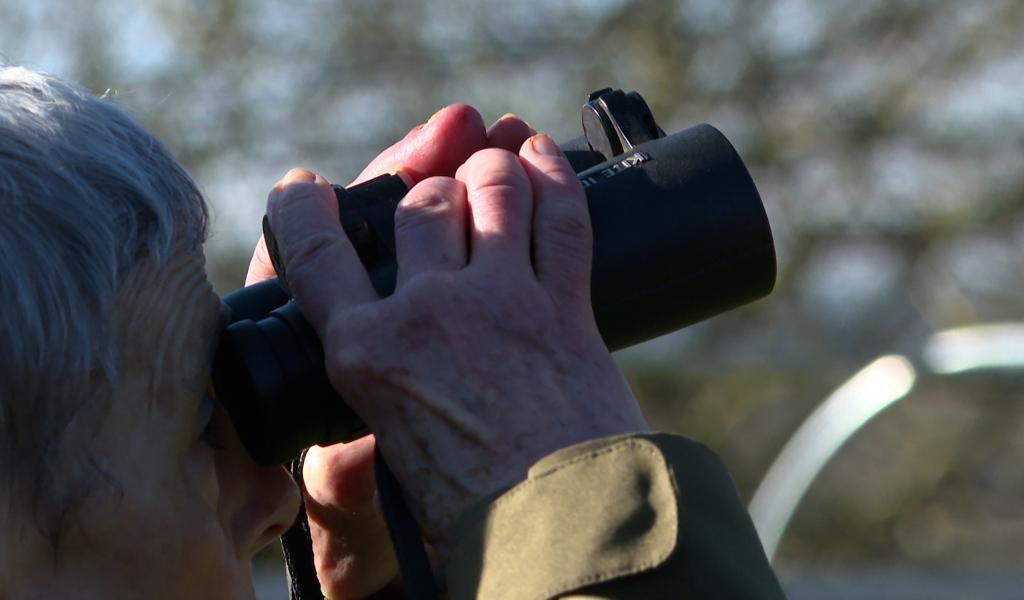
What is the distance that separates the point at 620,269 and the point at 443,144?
283 millimetres

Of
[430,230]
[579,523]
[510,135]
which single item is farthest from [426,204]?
[579,523]

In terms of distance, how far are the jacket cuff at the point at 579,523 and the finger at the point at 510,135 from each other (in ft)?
1.52

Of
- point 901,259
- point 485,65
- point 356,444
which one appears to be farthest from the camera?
point 485,65

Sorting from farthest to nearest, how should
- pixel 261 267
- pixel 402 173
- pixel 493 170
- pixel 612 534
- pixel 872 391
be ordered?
pixel 872 391
pixel 261 267
pixel 402 173
pixel 493 170
pixel 612 534

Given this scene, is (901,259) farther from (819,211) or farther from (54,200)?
(54,200)

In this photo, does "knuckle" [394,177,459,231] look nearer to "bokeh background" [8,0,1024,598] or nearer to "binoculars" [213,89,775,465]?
"binoculars" [213,89,775,465]

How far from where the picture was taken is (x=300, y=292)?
1.32 metres

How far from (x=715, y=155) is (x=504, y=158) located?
0.65 ft

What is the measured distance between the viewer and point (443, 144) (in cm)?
155

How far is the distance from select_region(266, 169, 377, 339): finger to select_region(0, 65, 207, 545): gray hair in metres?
0.11

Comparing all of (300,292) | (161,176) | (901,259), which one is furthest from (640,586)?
(901,259)

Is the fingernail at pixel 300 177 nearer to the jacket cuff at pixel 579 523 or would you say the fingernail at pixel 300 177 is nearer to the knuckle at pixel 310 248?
the knuckle at pixel 310 248

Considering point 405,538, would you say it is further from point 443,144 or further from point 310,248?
point 443,144

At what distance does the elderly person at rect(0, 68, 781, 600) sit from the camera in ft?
3.88
